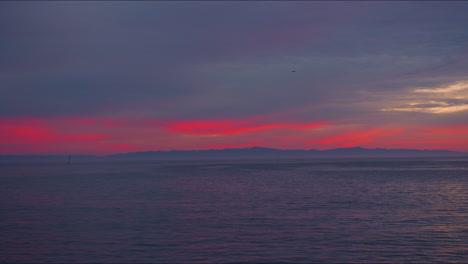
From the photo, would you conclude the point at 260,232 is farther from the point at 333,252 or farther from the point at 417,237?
the point at 417,237


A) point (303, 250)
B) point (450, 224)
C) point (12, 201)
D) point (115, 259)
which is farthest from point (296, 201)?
point (12, 201)

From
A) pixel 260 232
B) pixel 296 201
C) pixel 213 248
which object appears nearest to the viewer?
pixel 213 248

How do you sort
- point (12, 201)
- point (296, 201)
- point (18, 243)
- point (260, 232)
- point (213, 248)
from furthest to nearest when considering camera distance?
1. point (12, 201)
2. point (296, 201)
3. point (260, 232)
4. point (18, 243)
5. point (213, 248)

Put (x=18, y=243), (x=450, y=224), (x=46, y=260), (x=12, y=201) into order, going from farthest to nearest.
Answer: (x=12, y=201) < (x=450, y=224) < (x=18, y=243) < (x=46, y=260)

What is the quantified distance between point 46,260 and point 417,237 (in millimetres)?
21916

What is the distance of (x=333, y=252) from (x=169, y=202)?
85.1ft

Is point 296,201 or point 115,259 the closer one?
point 115,259

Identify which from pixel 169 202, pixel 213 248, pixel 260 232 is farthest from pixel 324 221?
pixel 169 202

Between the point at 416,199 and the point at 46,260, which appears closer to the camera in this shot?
the point at 46,260

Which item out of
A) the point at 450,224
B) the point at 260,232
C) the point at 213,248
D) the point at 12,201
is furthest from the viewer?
the point at 12,201

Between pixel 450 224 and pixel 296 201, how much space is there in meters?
17.1

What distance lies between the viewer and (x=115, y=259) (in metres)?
22.2

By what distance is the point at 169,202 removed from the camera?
45688mm

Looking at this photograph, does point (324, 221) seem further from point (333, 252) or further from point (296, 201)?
point (296, 201)
